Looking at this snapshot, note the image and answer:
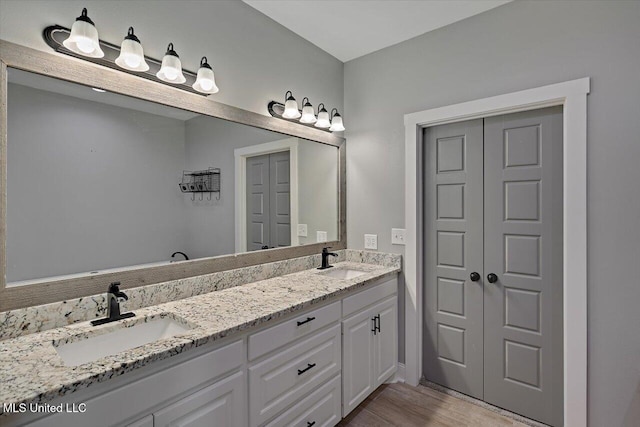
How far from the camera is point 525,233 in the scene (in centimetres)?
208

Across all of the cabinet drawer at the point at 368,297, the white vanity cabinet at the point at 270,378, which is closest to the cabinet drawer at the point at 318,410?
the white vanity cabinet at the point at 270,378

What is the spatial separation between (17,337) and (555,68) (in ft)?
9.70

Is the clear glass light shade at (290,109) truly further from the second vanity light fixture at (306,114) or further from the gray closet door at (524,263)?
the gray closet door at (524,263)

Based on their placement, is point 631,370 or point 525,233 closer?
point 631,370

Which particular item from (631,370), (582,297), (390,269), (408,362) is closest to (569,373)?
(631,370)

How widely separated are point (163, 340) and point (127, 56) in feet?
3.99

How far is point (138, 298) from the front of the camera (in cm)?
153

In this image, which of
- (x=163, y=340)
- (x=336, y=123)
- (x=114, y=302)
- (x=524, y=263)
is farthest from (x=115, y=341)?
(x=524, y=263)

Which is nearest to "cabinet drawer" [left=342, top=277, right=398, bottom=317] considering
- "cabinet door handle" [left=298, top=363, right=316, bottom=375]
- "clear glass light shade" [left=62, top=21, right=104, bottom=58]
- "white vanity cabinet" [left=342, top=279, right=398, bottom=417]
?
"white vanity cabinet" [left=342, top=279, right=398, bottom=417]

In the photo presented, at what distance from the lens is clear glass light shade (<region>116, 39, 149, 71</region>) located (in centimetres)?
141

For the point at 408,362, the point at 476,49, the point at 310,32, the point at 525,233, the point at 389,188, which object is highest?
the point at 310,32

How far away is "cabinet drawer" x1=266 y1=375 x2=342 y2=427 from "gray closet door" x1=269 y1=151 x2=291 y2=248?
0.98m

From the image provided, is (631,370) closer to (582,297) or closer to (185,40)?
(582,297)

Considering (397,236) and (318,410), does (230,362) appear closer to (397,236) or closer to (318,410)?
(318,410)
